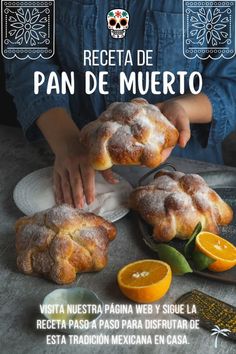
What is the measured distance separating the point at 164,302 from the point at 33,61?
57cm

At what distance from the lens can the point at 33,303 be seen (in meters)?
0.86

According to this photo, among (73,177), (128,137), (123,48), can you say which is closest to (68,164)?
(73,177)

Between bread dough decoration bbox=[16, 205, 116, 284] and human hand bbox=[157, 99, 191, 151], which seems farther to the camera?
human hand bbox=[157, 99, 191, 151]

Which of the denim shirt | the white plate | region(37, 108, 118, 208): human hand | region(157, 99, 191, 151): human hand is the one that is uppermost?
the denim shirt

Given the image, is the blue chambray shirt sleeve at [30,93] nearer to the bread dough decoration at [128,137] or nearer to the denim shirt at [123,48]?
the denim shirt at [123,48]

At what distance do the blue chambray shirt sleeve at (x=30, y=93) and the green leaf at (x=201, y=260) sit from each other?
450 mm

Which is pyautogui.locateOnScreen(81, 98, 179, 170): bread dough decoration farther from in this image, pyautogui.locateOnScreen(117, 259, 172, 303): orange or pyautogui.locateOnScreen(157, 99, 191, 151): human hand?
pyautogui.locateOnScreen(117, 259, 172, 303): orange

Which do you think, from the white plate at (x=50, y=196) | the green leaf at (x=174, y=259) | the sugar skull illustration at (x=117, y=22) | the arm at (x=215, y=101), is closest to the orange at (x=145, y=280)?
Answer: the green leaf at (x=174, y=259)

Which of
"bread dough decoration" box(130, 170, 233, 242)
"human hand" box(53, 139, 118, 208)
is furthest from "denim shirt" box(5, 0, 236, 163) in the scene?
"bread dough decoration" box(130, 170, 233, 242)

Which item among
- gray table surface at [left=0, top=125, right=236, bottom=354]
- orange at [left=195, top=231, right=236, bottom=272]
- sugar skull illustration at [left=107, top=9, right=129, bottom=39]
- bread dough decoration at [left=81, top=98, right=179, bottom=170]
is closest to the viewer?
gray table surface at [left=0, top=125, right=236, bottom=354]

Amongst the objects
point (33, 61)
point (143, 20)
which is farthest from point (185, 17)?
point (33, 61)

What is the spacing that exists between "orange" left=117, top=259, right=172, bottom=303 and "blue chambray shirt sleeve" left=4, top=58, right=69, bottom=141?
0.43m

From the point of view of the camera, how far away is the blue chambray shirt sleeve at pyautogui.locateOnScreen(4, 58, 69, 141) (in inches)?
45.3

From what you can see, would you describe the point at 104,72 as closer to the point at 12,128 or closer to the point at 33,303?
the point at 12,128
